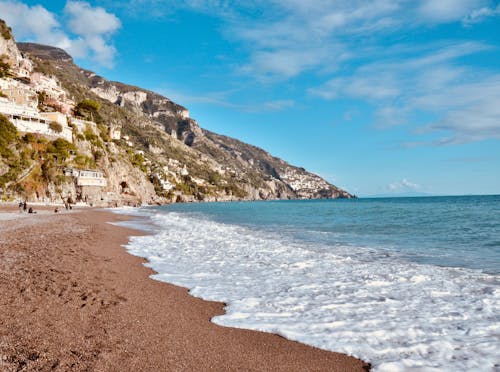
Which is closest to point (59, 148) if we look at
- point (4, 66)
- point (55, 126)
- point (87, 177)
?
point (55, 126)

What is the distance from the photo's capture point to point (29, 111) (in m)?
59.9

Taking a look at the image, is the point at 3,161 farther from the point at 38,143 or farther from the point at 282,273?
the point at 282,273

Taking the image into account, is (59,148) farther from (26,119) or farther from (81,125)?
(81,125)

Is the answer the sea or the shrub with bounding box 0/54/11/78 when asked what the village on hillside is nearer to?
the shrub with bounding box 0/54/11/78

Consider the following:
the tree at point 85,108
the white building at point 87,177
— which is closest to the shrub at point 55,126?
the white building at point 87,177

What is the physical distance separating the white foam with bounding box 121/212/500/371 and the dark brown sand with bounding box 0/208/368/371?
1.97 ft

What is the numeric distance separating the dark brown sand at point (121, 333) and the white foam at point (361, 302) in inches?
23.7

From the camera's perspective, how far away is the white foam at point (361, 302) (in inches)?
217

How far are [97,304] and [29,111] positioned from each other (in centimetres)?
6645

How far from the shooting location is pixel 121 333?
5609mm

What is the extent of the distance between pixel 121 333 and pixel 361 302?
553 centimetres

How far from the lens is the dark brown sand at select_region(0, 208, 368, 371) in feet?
15.2

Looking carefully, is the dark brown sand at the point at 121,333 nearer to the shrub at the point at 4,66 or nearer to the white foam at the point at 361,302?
the white foam at the point at 361,302

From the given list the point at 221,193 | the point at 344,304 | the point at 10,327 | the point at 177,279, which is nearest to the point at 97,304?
the point at 10,327
